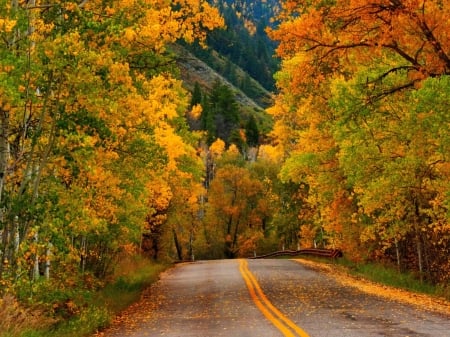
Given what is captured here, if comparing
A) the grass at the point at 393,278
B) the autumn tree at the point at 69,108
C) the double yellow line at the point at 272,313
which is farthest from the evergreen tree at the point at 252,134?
the autumn tree at the point at 69,108

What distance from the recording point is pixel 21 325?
34.3 feet

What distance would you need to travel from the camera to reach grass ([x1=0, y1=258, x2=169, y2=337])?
11419mm

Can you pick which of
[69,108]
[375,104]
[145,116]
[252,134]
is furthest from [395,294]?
[252,134]

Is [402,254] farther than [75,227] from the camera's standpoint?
Yes

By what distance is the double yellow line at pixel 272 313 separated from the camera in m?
10.3

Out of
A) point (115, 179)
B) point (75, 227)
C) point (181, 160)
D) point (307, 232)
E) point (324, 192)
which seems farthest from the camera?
point (307, 232)

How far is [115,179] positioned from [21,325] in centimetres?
509

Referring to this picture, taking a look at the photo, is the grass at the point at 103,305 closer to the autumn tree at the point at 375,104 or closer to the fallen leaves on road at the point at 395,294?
the fallen leaves on road at the point at 395,294

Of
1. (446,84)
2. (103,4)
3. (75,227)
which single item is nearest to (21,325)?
(75,227)

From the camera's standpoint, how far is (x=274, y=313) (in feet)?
43.4

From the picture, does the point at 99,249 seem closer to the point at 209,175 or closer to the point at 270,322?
the point at 270,322

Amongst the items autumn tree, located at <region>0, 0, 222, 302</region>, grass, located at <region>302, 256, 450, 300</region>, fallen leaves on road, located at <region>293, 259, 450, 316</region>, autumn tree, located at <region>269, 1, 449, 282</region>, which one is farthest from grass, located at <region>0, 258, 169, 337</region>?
grass, located at <region>302, 256, 450, 300</region>

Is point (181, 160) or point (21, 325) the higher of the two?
point (181, 160)

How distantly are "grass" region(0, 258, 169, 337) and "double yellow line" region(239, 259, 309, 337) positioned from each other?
3674 millimetres
